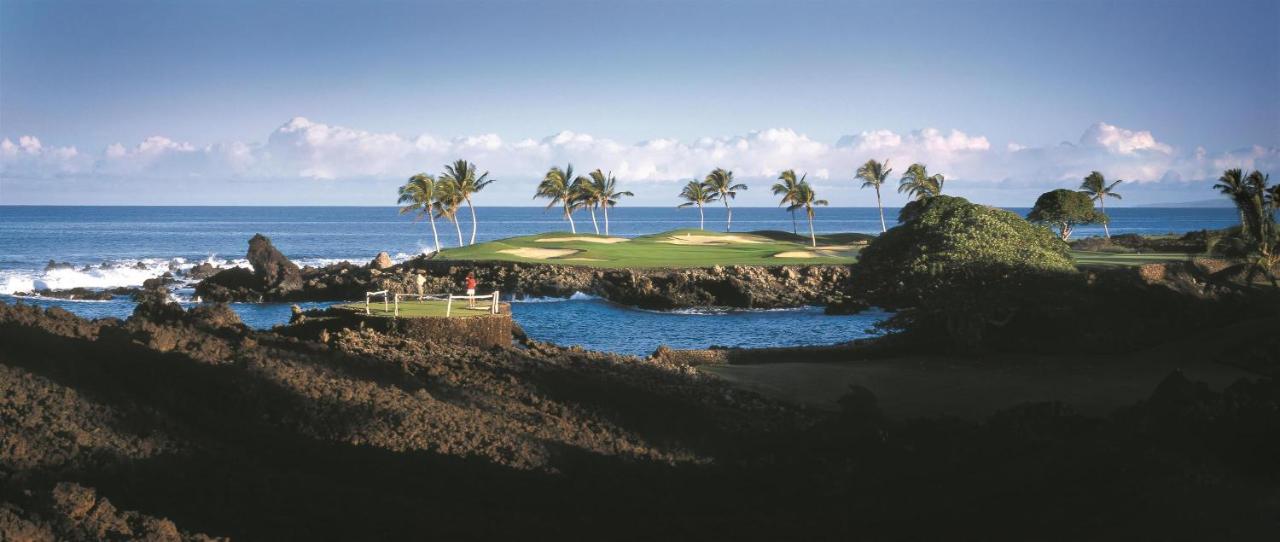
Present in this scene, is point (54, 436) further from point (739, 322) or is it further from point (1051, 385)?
point (739, 322)

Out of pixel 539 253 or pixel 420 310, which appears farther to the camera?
pixel 539 253

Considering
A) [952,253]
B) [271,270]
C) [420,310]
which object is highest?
[952,253]

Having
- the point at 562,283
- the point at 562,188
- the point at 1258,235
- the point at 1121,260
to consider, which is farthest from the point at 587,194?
the point at 1258,235

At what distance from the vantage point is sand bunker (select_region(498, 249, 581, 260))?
5926 cm

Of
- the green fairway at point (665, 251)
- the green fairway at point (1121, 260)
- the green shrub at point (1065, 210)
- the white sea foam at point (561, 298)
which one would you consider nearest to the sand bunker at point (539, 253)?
the green fairway at point (665, 251)

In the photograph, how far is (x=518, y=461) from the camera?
12750 mm

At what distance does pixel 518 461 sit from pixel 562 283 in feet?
124

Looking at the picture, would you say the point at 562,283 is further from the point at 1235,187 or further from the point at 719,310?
the point at 1235,187

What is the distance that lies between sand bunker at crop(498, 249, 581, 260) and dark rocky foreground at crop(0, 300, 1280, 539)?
4186cm

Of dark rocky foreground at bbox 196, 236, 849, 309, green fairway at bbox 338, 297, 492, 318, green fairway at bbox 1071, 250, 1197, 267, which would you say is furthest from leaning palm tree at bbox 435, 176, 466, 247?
green fairway at bbox 338, 297, 492, 318

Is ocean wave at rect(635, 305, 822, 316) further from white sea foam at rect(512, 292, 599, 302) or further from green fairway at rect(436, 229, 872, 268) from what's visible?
green fairway at rect(436, 229, 872, 268)

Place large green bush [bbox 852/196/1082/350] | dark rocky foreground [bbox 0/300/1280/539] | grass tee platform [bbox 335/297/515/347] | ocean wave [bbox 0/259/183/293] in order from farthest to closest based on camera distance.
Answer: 1. ocean wave [bbox 0/259/183/293]
2. large green bush [bbox 852/196/1082/350]
3. grass tee platform [bbox 335/297/515/347]
4. dark rocky foreground [bbox 0/300/1280/539]

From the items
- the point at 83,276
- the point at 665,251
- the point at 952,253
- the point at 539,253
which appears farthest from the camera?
the point at 83,276

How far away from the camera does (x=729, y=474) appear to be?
13.1 metres
